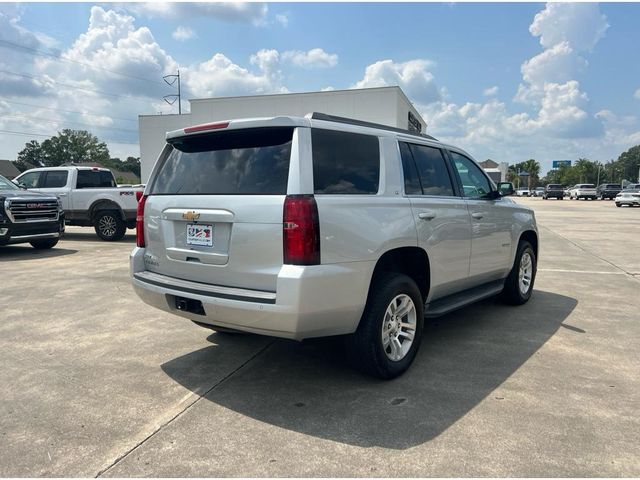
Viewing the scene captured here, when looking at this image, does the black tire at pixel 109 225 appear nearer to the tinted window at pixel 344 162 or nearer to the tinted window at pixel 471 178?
the tinted window at pixel 471 178

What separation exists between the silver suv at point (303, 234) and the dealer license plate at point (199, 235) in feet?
0.03

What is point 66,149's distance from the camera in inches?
4478

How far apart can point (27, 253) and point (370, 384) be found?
1005cm

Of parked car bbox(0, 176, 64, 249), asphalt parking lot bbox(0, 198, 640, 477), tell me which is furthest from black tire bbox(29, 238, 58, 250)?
asphalt parking lot bbox(0, 198, 640, 477)

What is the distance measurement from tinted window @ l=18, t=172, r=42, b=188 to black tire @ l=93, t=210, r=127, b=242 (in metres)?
2.31

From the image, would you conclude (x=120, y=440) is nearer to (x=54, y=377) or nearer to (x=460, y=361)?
(x=54, y=377)

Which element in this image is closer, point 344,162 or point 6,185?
point 344,162

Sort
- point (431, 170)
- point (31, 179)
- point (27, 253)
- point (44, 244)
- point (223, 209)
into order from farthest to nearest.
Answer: point (31, 179), point (44, 244), point (27, 253), point (431, 170), point (223, 209)

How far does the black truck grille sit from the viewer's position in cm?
1024

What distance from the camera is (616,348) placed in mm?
4664

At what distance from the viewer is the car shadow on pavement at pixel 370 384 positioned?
314 cm

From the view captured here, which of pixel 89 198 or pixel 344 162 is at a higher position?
pixel 344 162

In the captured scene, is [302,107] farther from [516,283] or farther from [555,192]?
[555,192]

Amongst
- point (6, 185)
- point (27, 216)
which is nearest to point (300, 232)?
point (27, 216)
